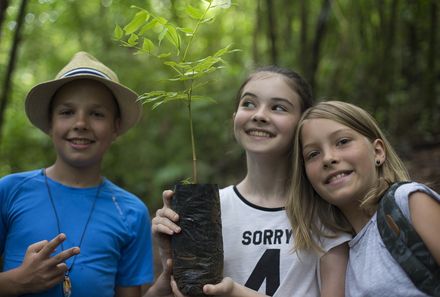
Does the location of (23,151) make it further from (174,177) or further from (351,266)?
(351,266)

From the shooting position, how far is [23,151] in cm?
787

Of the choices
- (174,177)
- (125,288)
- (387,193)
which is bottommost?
(125,288)

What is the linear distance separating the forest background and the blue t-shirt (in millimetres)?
4190

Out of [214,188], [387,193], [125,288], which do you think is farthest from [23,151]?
[387,193]

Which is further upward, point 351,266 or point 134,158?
point 134,158

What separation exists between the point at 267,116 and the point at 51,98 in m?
1.39

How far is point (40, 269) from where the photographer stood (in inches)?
99.7

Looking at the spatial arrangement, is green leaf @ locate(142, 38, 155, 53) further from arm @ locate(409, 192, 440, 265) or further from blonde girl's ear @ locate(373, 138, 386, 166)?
arm @ locate(409, 192, 440, 265)

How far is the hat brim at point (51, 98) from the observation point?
10.0 feet

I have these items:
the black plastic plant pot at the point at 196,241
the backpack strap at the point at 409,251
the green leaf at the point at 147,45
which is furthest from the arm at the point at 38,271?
the backpack strap at the point at 409,251

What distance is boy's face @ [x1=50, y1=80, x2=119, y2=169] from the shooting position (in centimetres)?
297

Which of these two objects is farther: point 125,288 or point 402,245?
point 125,288

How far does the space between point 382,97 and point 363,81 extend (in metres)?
0.57

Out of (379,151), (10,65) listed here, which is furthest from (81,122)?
(10,65)
